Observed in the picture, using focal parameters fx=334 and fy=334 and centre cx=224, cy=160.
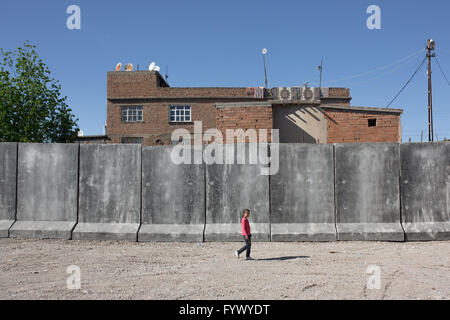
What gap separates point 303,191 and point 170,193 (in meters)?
3.29

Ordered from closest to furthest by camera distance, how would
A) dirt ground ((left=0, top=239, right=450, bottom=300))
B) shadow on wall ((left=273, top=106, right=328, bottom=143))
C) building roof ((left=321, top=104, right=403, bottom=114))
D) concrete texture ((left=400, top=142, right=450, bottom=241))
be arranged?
dirt ground ((left=0, top=239, right=450, bottom=300)), concrete texture ((left=400, top=142, right=450, bottom=241)), shadow on wall ((left=273, top=106, right=328, bottom=143)), building roof ((left=321, top=104, right=403, bottom=114))

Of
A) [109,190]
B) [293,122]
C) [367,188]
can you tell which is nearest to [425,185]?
[367,188]

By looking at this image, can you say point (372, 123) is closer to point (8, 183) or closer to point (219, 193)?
A: point (219, 193)

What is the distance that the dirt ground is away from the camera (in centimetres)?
467

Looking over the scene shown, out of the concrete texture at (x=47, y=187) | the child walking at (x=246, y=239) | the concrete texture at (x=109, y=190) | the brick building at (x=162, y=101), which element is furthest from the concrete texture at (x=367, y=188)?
the brick building at (x=162, y=101)

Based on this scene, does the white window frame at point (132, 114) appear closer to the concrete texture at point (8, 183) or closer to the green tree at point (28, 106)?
the green tree at point (28, 106)

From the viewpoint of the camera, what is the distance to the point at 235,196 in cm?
825

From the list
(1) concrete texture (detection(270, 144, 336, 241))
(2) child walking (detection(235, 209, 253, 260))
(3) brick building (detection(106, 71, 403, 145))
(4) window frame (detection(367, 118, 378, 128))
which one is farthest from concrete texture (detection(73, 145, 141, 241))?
(3) brick building (detection(106, 71, 403, 145))

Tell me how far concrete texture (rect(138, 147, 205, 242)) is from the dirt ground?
61 cm

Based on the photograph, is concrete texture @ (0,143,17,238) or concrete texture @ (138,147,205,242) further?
concrete texture @ (0,143,17,238)

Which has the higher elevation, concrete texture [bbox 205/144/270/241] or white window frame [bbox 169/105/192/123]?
white window frame [bbox 169/105/192/123]

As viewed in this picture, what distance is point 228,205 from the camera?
8219mm

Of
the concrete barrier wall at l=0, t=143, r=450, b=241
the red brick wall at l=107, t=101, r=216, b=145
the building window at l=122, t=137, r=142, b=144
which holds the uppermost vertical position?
the red brick wall at l=107, t=101, r=216, b=145

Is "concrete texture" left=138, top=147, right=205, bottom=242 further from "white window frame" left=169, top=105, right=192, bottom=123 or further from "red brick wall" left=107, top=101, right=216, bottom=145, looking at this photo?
"white window frame" left=169, top=105, right=192, bottom=123
